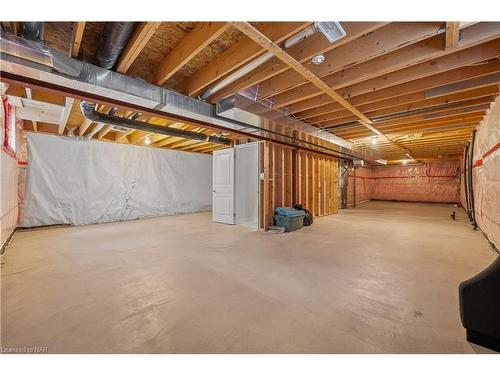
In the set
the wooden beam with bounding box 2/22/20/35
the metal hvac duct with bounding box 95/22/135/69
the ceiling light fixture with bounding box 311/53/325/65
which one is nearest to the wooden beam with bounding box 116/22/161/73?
the metal hvac duct with bounding box 95/22/135/69

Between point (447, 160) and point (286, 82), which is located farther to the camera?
point (447, 160)

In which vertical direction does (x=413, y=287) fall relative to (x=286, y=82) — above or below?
below

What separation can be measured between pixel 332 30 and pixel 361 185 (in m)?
11.8

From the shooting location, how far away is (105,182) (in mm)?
5977

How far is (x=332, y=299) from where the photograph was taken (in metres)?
1.91

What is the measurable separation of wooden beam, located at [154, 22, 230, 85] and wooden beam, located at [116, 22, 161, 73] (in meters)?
0.36

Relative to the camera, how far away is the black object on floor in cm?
132

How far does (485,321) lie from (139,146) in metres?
7.61

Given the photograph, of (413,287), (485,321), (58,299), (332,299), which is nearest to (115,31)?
(58,299)

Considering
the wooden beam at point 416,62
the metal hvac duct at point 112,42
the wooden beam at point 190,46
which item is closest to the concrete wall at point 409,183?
the wooden beam at point 416,62

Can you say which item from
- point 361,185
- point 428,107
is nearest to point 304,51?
point 428,107

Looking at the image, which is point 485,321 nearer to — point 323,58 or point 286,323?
point 286,323

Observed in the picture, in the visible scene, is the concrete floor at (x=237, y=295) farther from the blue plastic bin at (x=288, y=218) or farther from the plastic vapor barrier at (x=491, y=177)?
the blue plastic bin at (x=288, y=218)

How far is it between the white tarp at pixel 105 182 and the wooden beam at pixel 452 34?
7.08 metres
